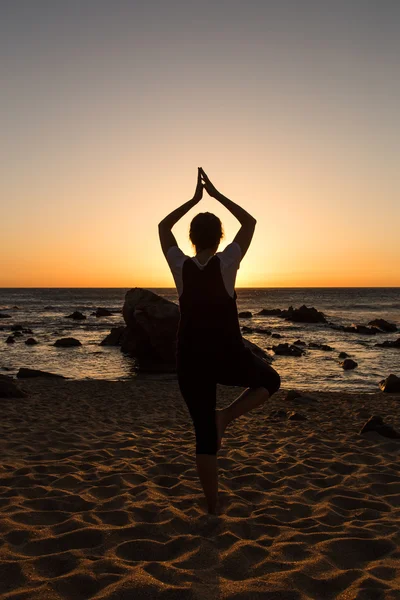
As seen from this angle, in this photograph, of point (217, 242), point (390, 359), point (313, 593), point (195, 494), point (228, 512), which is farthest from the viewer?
point (390, 359)

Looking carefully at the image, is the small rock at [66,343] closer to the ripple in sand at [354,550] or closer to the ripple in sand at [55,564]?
the ripple in sand at [55,564]

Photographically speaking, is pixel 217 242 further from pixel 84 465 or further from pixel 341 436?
pixel 341 436

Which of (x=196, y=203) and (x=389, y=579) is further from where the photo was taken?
(x=196, y=203)

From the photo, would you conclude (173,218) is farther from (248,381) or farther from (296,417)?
(296,417)

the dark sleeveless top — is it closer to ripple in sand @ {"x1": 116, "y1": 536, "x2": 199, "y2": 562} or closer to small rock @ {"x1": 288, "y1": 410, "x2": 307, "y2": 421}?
A: ripple in sand @ {"x1": 116, "y1": 536, "x2": 199, "y2": 562}

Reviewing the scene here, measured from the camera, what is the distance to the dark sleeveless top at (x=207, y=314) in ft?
11.7

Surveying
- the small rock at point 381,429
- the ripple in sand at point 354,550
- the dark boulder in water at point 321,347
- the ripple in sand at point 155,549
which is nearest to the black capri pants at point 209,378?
the ripple in sand at point 155,549

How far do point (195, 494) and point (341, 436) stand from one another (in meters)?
3.45

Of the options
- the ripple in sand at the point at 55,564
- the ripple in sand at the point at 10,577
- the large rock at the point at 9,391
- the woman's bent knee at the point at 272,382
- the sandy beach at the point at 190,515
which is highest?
the woman's bent knee at the point at 272,382

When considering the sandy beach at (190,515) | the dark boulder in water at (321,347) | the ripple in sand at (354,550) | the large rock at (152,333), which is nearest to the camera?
the sandy beach at (190,515)

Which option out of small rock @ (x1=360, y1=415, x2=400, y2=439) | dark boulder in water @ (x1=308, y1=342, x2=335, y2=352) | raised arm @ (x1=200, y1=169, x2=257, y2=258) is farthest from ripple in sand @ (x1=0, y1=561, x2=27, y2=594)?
dark boulder in water @ (x1=308, y1=342, x2=335, y2=352)

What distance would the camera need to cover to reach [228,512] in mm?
4117

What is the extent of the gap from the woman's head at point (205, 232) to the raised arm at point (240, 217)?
6.0 inches

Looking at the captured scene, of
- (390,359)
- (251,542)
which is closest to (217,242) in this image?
(251,542)
